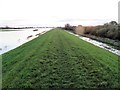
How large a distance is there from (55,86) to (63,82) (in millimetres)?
541

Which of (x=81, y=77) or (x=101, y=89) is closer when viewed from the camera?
(x=101, y=89)

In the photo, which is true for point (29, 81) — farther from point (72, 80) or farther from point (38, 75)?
point (72, 80)

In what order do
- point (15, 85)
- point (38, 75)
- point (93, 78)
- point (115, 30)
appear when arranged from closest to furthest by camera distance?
point (15, 85)
point (93, 78)
point (38, 75)
point (115, 30)

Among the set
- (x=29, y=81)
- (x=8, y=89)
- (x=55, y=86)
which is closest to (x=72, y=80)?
(x=55, y=86)

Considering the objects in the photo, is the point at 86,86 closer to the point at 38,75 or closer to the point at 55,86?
the point at 55,86

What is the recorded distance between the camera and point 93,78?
343 inches

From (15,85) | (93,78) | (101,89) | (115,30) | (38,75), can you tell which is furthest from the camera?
(115,30)

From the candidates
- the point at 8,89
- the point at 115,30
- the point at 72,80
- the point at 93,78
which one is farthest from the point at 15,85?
the point at 115,30

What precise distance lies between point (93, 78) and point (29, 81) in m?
2.37

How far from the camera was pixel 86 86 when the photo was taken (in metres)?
7.64

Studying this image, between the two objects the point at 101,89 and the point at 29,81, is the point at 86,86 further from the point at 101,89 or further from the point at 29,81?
the point at 29,81

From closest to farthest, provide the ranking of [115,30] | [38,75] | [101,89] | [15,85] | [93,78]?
[101,89]
[15,85]
[93,78]
[38,75]
[115,30]

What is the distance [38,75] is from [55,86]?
6.02 feet

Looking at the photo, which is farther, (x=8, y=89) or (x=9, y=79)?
(x=9, y=79)
